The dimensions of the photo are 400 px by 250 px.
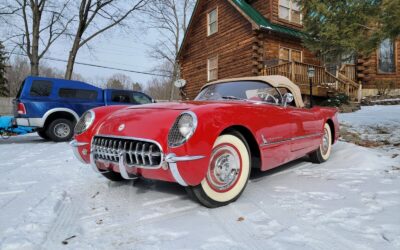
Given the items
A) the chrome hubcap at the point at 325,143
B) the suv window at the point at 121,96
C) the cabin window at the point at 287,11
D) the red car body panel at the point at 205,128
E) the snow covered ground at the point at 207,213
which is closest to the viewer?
the snow covered ground at the point at 207,213

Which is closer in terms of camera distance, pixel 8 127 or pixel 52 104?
pixel 8 127

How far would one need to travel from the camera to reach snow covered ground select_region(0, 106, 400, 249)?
85.6 inches

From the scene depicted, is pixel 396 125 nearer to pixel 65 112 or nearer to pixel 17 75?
pixel 65 112

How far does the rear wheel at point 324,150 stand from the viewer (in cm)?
480

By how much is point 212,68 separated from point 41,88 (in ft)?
40.2

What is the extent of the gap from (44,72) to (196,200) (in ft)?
222

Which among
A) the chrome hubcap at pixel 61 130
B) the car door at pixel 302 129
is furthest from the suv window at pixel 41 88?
the car door at pixel 302 129

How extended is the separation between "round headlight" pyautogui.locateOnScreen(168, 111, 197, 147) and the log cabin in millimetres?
11613

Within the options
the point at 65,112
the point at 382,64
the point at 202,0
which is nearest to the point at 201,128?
the point at 65,112

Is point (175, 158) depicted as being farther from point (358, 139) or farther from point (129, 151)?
point (358, 139)

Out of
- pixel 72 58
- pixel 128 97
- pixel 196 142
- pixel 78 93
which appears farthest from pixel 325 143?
pixel 72 58

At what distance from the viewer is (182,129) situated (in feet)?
8.48

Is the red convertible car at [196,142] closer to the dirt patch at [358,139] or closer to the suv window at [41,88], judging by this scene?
the dirt patch at [358,139]

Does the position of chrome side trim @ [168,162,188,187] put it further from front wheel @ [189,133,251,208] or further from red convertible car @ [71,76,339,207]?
front wheel @ [189,133,251,208]
